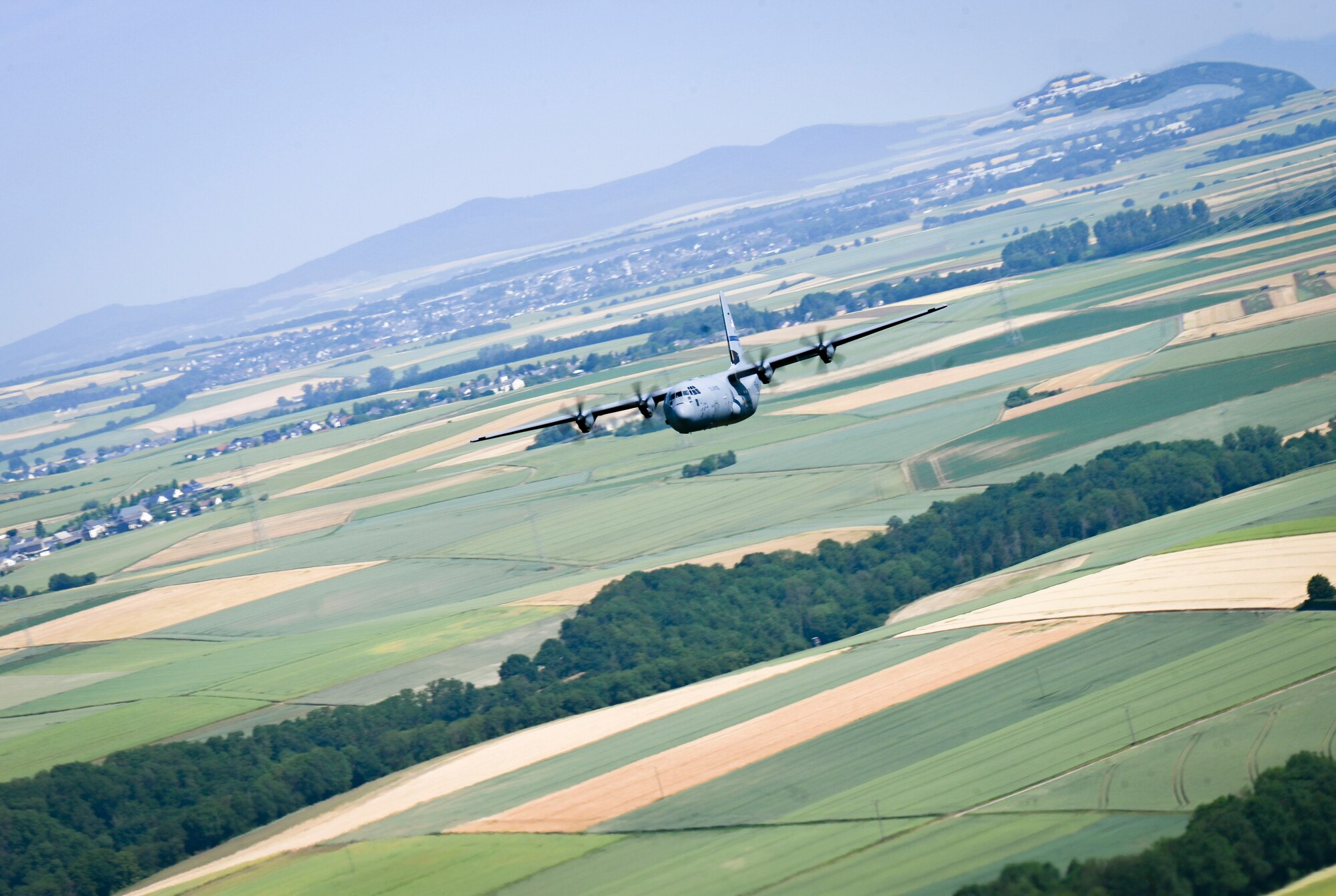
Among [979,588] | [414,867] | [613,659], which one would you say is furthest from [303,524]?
[414,867]

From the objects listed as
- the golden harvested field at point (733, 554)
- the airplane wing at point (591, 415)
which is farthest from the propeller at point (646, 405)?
the golden harvested field at point (733, 554)

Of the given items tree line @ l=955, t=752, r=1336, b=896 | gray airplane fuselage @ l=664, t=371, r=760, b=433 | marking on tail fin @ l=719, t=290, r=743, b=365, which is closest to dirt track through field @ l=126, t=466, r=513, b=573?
marking on tail fin @ l=719, t=290, r=743, b=365

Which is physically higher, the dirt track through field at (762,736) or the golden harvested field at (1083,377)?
the golden harvested field at (1083,377)

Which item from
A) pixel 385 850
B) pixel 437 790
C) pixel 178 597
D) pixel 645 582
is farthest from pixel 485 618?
pixel 178 597

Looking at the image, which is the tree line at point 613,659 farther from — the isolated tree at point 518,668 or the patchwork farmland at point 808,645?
the patchwork farmland at point 808,645

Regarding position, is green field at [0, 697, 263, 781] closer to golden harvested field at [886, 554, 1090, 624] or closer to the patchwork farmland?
the patchwork farmland

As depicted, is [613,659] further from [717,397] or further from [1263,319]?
[1263,319]

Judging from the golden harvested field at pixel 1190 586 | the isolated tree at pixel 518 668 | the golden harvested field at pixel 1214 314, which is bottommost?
the golden harvested field at pixel 1190 586
